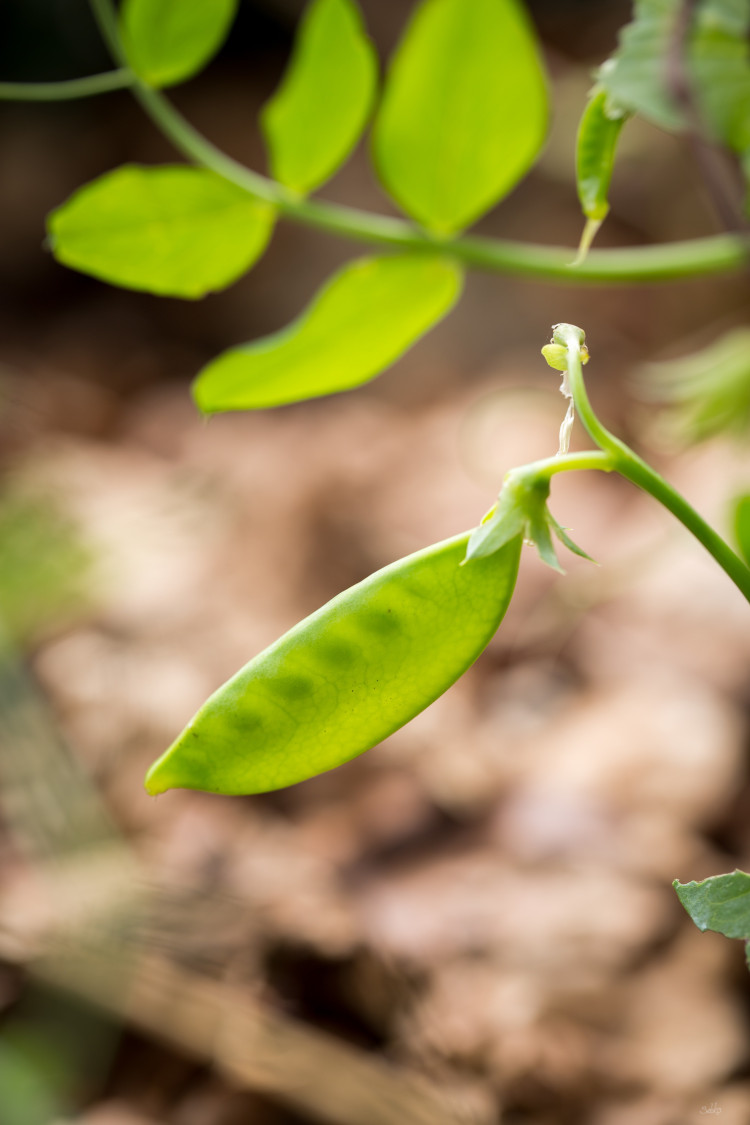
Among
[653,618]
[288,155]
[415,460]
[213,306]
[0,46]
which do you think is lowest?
[653,618]

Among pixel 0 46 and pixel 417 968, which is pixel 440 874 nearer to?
pixel 417 968

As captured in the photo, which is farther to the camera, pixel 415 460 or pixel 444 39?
pixel 415 460

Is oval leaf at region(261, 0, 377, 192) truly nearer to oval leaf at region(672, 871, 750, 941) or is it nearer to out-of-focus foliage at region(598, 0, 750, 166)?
out-of-focus foliage at region(598, 0, 750, 166)

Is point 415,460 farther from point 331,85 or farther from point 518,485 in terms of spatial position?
point 518,485

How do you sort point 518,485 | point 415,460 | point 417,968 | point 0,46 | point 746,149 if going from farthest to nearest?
point 0,46, point 415,460, point 417,968, point 746,149, point 518,485

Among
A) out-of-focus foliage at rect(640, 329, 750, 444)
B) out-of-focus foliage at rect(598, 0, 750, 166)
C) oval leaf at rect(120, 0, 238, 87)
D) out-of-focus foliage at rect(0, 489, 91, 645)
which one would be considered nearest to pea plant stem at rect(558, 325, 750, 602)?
out-of-focus foliage at rect(598, 0, 750, 166)

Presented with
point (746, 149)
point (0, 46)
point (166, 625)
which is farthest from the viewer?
point (0, 46)

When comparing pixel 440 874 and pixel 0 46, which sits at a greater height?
pixel 0 46

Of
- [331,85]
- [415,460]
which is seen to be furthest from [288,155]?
[415,460]

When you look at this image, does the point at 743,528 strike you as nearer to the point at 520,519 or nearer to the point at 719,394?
the point at 520,519
